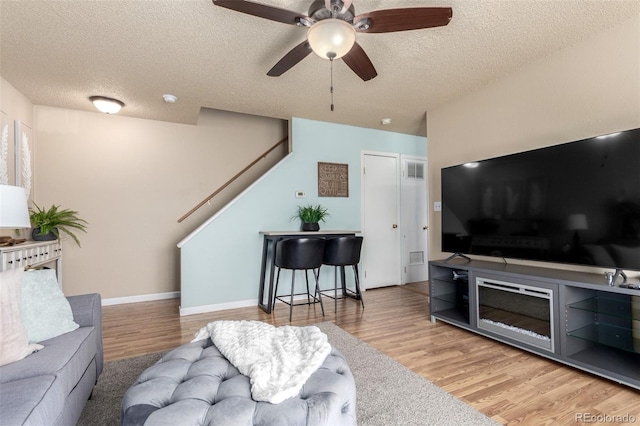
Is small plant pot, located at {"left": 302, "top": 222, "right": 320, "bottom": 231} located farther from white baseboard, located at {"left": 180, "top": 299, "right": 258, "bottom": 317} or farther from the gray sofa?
the gray sofa

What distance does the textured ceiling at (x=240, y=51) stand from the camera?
209cm

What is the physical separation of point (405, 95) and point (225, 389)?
11.2 feet

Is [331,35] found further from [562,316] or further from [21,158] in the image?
[21,158]

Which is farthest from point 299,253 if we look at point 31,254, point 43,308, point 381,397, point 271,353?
point 31,254

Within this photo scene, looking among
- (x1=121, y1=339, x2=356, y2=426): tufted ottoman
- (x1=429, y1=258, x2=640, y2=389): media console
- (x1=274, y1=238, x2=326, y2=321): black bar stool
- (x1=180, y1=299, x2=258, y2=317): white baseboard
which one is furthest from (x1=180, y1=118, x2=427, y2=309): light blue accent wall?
(x1=121, y1=339, x2=356, y2=426): tufted ottoman

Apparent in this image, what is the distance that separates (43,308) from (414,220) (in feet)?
15.5

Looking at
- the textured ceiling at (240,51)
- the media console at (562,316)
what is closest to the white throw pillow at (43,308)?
the textured ceiling at (240,51)

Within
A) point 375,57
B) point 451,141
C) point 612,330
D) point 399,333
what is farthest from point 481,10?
point 399,333

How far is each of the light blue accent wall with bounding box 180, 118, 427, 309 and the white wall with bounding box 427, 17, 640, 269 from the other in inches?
52.9

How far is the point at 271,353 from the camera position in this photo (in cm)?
145

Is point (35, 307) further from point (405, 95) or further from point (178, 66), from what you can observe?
point (405, 95)

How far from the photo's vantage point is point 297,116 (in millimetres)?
4277

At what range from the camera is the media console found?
203 cm

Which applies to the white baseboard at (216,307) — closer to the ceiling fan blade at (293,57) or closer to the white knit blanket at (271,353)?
the white knit blanket at (271,353)
